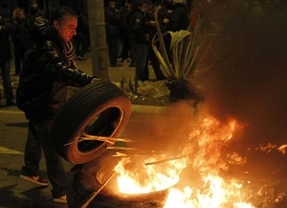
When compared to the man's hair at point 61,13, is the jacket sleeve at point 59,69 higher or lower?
lower

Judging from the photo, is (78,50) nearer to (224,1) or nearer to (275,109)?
(224,1)

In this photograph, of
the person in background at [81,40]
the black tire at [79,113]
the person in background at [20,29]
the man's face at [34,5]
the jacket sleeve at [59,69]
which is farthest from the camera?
the person in background at [81,40]

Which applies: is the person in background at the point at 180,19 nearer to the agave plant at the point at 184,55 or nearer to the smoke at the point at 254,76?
the agave plant at the point at 184,55

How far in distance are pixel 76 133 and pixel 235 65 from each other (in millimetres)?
3551

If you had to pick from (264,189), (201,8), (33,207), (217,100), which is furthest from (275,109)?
(201,8)

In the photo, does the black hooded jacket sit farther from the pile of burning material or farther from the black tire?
the pile of burning material

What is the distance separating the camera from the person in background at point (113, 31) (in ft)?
45.6

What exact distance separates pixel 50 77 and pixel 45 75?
0.06m

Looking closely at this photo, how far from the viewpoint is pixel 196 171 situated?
399cm

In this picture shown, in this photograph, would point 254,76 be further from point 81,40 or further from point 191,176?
point 81,40

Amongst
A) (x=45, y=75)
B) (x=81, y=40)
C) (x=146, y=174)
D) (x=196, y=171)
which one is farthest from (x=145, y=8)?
(x=196, y=171)

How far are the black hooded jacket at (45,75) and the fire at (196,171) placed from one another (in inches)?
38.0

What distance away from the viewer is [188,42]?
8.93 metres

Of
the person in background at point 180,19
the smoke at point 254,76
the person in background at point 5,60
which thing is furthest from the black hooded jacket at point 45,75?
the person in background at point 180,19
